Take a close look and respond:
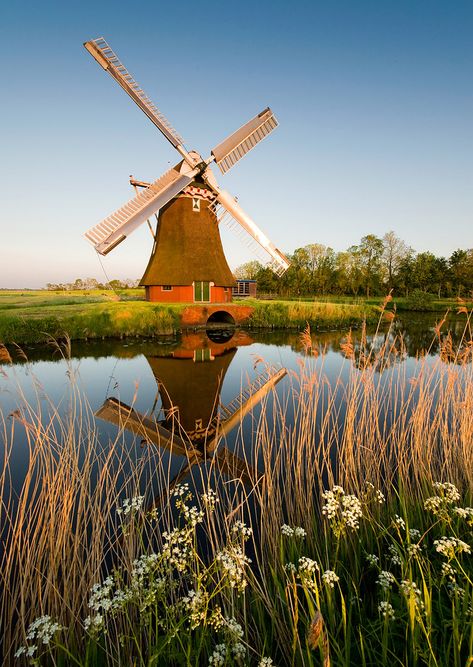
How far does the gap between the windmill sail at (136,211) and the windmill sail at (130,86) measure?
5.90 ft

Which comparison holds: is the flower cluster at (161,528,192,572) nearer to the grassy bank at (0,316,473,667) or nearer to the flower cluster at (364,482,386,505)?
the grassy bank at (0,316,473,667)

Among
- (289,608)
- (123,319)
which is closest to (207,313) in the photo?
(123,319)

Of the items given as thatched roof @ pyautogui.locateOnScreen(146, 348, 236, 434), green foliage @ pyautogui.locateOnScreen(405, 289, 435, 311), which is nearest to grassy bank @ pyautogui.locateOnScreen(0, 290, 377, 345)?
thatched roof @ pyautogui.locateOnScreen(146, 348, 236, 434)

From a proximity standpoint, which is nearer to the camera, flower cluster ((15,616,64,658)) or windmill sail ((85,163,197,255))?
flower cluster ((15,616,64,658))

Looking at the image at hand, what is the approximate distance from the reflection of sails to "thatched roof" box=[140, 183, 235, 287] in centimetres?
626

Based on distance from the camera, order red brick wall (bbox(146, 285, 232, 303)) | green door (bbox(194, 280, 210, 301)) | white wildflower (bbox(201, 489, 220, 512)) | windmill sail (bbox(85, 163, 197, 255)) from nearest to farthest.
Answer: white wildflower (bbox(201, 489, 220, 512)) → windmill sail (bbox(85, 163, 197, 255)) → red brick wall (bbox(146, 285, 232, 303)) → green door (bbox(194, 280, 210, 301))

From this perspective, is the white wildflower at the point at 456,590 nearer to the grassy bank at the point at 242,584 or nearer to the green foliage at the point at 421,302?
the grassy bank at the point at 242,584

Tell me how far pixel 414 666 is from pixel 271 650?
0.95 metres

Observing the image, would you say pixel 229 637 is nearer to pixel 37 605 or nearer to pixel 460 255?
pixel 37 605

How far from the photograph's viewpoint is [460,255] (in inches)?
1751

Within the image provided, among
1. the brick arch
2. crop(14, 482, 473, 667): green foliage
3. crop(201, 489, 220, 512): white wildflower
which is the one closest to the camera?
crop(14, 482, 473, 667): green foliage

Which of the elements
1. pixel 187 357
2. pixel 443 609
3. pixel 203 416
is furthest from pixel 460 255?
pixel 443 609

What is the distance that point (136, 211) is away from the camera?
690 inches

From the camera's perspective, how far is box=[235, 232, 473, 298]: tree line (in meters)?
43.4
